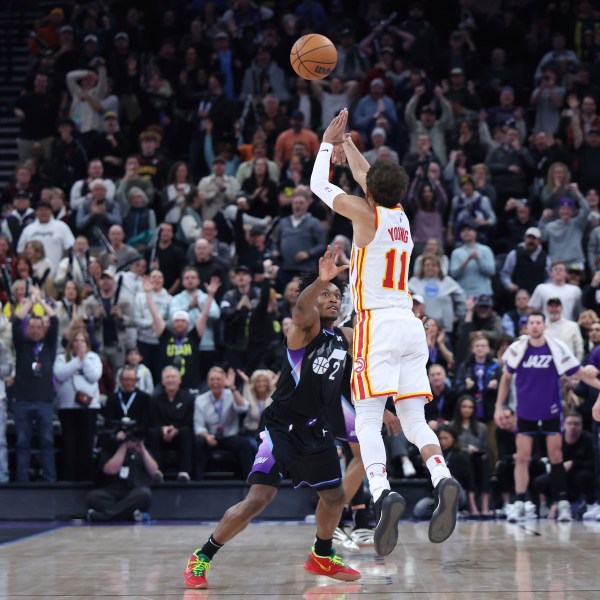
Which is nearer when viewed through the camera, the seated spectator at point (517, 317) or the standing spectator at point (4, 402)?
the standing spectator at point (4, 402)

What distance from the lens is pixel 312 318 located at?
25.0ft

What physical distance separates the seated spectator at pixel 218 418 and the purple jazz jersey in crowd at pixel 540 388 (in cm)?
331

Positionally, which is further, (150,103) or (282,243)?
(150,103)

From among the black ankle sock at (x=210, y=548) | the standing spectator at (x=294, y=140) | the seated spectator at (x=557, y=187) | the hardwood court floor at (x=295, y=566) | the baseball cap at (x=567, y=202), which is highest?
the standing spectator at (x=294, y=140)

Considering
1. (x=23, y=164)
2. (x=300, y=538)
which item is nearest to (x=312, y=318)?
(x=300, y=538)

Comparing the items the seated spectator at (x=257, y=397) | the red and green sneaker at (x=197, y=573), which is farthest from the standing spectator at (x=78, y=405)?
the red and green sneaker at (x=197, y=573)

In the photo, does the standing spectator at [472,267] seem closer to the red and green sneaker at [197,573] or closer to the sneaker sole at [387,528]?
the red and green sneaker at [197,573]

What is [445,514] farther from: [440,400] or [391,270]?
[440,400]

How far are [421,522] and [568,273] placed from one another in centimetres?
442

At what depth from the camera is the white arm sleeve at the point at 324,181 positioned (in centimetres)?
732

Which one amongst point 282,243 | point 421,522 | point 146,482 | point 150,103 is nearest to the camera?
point 421,522

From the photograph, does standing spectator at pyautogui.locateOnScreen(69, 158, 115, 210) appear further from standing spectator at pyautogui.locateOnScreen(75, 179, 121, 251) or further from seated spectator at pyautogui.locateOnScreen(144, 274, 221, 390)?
seated spectator at pyautogui.locateOnScreen(144, 274, 221, 390)

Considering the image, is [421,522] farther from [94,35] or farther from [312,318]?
[94,35]

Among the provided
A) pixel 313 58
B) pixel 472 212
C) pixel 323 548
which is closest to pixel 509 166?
pixel 472 212
